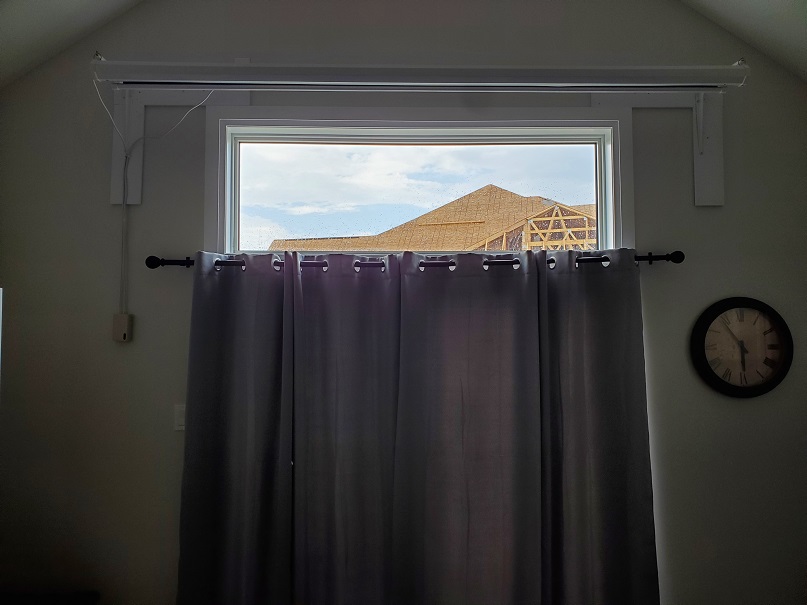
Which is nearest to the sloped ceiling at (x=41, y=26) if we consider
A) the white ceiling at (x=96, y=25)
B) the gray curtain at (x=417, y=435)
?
the white ceiling at (x=96, y=25)

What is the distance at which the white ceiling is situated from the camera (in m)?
1.88

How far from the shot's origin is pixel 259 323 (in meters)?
1.96

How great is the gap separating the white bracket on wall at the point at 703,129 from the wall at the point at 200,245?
0.04 metres

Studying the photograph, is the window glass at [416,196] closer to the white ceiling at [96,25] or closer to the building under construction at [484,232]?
the building under construction at [484,232]

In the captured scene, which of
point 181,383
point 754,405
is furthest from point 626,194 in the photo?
point 181,383

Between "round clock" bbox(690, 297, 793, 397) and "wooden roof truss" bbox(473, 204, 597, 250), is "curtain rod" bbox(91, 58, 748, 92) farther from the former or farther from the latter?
"round clock" bbox(690, 297, 793, 397)

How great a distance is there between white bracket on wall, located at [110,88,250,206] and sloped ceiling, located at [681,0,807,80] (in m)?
1.99

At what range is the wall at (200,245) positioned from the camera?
2.01 m

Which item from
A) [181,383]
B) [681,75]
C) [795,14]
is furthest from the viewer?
[181,383]

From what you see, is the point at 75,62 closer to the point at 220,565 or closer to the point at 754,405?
the point at 220,565

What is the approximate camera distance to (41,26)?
1954 mm

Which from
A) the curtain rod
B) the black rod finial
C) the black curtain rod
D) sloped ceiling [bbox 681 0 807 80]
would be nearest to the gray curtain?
the black curtain rod

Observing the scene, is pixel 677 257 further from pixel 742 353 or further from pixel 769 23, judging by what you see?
pixel 769 23

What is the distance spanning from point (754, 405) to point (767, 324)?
33 cm
